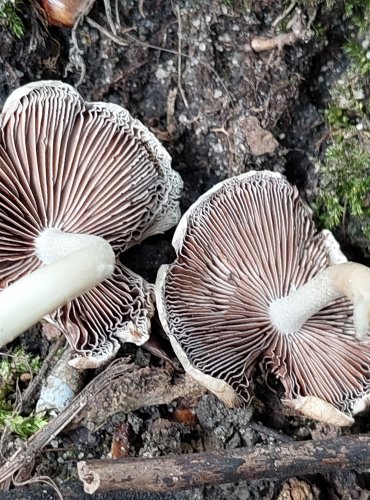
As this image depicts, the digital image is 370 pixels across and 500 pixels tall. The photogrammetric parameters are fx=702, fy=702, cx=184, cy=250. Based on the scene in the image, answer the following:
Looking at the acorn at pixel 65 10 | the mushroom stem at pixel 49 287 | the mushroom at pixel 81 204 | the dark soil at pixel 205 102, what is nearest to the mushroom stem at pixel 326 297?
the dark soil at pixel 205 102

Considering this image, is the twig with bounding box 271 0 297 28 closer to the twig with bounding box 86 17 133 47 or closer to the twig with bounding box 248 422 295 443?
the twig with bounding box 86 17 133 47

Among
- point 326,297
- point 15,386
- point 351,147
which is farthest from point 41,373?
point 351,147

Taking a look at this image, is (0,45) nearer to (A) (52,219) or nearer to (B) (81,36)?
(B) (81,36)

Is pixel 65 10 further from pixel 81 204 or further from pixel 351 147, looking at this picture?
pixel 351 147

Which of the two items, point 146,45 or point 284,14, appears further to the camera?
point 146,45

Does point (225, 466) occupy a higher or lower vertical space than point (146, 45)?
lower

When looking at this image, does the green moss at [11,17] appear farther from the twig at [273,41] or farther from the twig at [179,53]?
the twig at [273,41]
